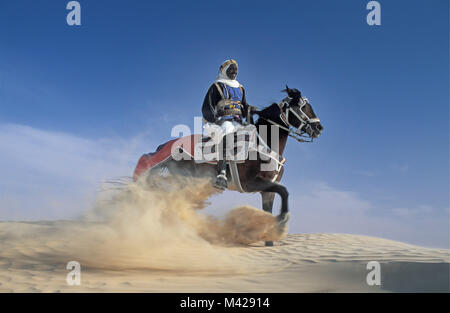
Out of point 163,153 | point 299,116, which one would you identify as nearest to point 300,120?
point 299,116

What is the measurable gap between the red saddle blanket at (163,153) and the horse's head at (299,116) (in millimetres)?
2281

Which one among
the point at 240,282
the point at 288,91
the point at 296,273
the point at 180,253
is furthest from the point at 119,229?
the point at 288,91

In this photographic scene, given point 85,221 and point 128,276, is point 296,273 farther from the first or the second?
point 85,221

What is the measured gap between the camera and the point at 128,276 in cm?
533

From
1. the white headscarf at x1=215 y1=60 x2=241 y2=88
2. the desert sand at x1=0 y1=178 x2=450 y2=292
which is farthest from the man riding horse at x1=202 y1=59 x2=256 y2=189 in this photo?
the desert sand at x1=0 y1=178 x2=450 y2=292

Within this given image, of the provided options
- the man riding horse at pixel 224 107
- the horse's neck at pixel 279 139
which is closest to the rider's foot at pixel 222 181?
the man riding horse at pixel 224 107

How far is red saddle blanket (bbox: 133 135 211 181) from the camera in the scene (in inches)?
317

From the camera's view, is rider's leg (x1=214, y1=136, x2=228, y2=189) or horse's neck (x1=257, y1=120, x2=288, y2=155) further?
horse's neck (x1=257, y1=120, x2=288, y2=155)

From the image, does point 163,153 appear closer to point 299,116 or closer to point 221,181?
point 221,181

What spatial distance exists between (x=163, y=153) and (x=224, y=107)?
2.10m

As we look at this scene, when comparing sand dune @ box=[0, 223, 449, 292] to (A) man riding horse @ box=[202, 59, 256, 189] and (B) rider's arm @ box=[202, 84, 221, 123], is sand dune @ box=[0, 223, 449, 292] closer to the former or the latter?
(A) man riding horse @ box=[202, 59, 256, 189]

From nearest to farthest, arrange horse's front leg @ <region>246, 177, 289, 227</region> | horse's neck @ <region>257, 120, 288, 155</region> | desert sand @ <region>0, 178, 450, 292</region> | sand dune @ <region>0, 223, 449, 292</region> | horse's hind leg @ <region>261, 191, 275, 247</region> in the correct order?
sand dune @ <region>0, 223, 449, 292</region> < desert sand @ <region>0, 178, 450, 292</region> < horse's front leg @ <region>246, 177, 289, 227</region> < horse's neck @ <region>257, 120, 288, 155</region> < horse's hind leg @ <region>261, 191, 275, 247</region>

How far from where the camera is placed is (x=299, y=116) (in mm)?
7730

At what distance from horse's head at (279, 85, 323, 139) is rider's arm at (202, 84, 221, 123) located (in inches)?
65.8
